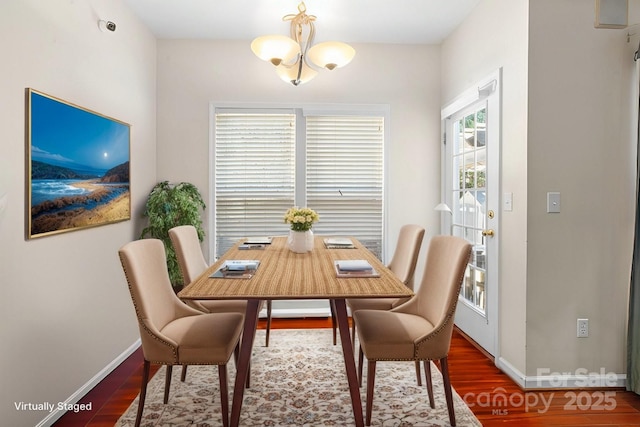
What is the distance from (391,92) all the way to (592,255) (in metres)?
2.31

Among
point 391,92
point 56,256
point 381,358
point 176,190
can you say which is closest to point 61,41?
point 56,256

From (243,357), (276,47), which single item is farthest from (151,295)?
(276,47)

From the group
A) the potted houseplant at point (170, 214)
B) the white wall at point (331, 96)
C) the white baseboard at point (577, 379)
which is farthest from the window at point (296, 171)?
the white baseboard at point (577, 379)

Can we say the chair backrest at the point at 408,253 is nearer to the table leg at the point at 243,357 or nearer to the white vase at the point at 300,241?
the white vase at the point at 300,241

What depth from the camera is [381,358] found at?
1.91 metres

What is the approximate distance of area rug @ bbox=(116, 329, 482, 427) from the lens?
210cm

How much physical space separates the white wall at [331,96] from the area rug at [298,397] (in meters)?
1.62

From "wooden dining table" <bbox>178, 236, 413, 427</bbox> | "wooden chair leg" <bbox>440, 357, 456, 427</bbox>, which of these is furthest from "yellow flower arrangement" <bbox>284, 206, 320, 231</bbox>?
"wooden chair leg" <bbox>440, 357, 456, 427</bbox>

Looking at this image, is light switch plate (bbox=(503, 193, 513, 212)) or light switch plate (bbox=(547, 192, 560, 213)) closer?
light switch plate (bbox=(547, 192, 560, 213))

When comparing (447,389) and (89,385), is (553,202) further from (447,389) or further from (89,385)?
(89,385)

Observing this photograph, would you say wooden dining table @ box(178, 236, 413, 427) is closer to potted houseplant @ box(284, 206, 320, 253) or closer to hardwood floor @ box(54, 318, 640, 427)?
potted houseplant @ box(284, 206, 320, 253)

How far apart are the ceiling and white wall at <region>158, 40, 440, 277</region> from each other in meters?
0.16

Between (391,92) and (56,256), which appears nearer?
(56,256)

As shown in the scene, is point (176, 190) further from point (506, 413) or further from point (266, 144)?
point (506, 413)
